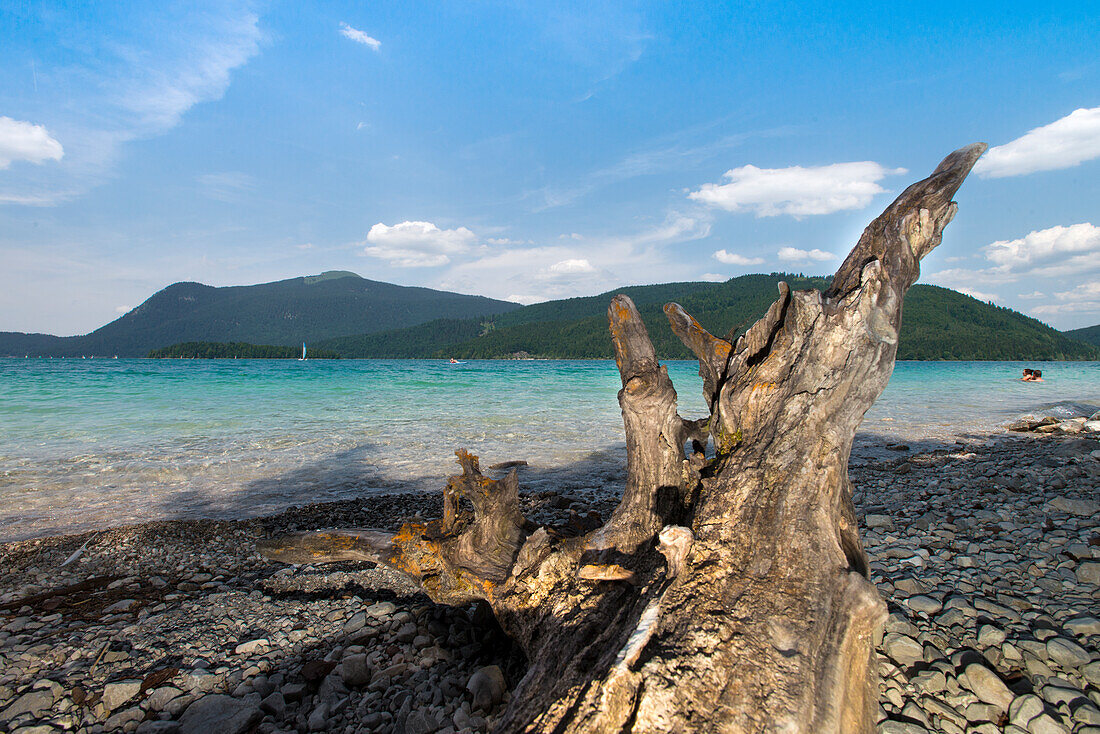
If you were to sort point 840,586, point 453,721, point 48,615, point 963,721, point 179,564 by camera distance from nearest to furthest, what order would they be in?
point 840,586 < point 963,721 < point 453,721 < point 48,615 < point 179,564

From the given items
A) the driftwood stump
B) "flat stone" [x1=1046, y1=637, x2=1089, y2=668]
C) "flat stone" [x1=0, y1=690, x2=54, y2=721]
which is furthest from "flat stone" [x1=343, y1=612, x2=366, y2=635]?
"flat stone" [x1=1046, y1=637, x2=1089, y2=668]

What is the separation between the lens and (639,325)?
11.1 feet

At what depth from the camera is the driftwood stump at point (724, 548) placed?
1760 millimetres

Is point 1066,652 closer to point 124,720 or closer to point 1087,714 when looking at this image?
point 1087,714

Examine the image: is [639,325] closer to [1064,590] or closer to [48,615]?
[1064,590]

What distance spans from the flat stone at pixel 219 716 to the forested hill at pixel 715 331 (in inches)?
2699

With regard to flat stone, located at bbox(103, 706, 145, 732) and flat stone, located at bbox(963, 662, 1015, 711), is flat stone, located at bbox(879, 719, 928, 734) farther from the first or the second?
flat stone, located at bbox(103, 706, 145, 732)

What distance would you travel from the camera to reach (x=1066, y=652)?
2604mm

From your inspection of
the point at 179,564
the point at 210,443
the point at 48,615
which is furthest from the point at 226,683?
the point at 210,443

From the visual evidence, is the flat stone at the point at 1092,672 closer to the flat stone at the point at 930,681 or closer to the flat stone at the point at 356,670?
the flat stone at the point at 930,681

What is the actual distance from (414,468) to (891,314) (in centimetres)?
825

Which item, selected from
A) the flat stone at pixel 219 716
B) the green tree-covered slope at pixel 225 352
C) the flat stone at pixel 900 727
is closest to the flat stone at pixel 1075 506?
the flat stone at pixel 900 727

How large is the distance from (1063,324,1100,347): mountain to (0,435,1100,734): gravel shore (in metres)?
198

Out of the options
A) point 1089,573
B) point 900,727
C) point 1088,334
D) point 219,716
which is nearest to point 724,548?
point 900,727
